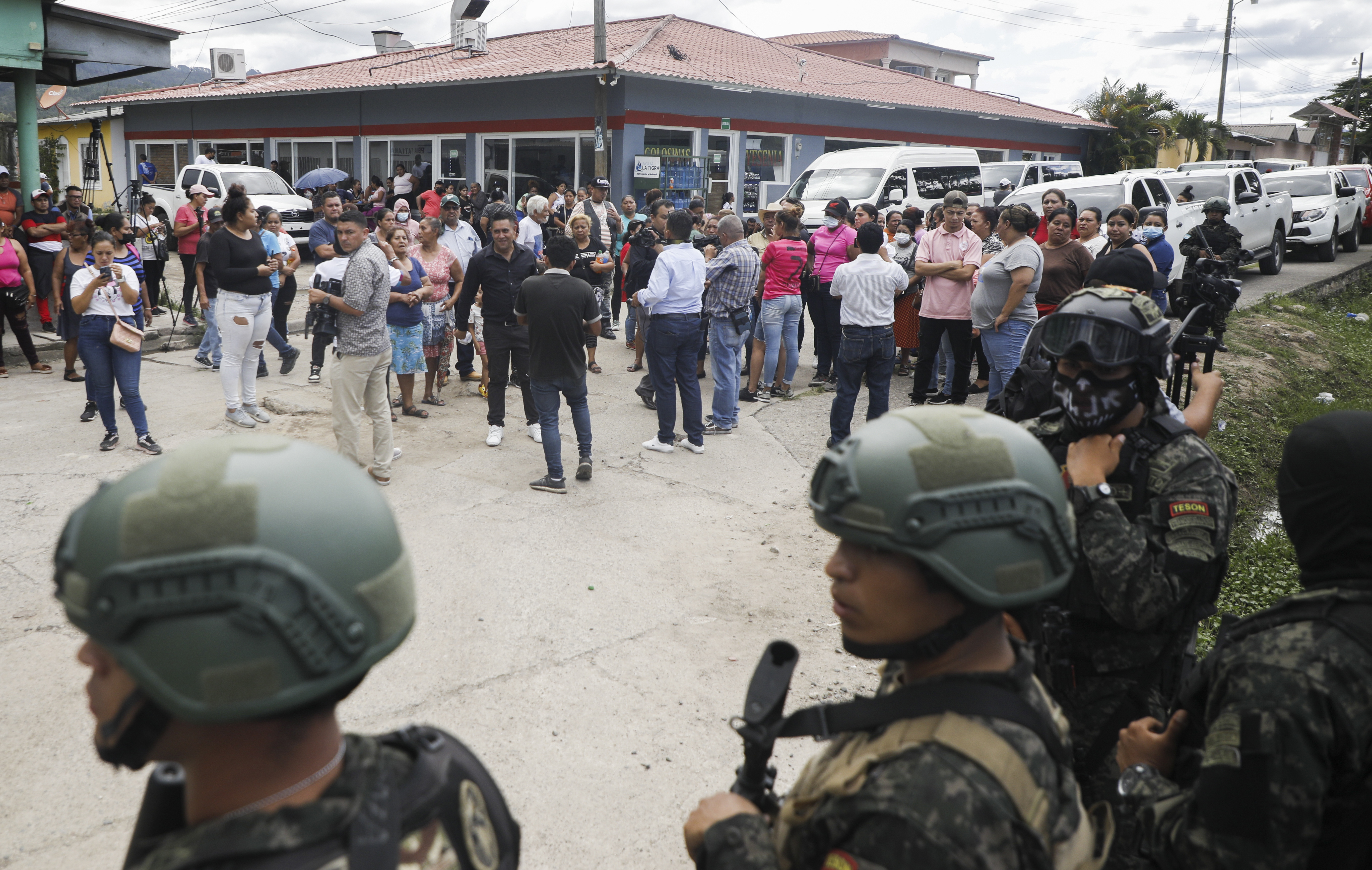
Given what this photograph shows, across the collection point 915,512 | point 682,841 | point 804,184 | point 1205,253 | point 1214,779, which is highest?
point 804,184

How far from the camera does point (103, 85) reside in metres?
37.6

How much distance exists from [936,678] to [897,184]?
53.7ft

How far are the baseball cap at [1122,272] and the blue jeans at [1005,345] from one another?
9.29 feet

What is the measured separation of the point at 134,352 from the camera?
6.90 meters

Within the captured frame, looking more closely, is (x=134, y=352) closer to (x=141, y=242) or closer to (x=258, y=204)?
(x=141, y=242)

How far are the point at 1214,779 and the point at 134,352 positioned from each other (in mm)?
7297

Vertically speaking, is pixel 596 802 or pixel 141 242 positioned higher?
pixel 141 242

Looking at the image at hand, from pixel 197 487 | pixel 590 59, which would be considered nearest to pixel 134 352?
pixel 197 487

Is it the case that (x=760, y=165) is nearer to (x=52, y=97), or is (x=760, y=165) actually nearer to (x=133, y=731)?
(x=52, y=97)

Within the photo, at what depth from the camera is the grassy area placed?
5.40 meters

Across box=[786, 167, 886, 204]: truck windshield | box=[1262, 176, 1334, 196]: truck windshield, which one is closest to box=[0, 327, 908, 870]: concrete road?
box=[786, 167, 886, 204]: truck windshield

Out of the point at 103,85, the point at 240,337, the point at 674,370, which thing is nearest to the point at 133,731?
the point at 674,370

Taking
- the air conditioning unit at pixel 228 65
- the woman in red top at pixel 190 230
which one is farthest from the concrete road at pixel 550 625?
the air conditioning unit at pixel 228 65

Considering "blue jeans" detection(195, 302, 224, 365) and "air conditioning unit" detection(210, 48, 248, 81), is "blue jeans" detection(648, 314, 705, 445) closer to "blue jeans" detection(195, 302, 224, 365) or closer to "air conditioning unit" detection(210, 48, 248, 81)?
"blue jeans" detection(195, 302, 224, 365)
